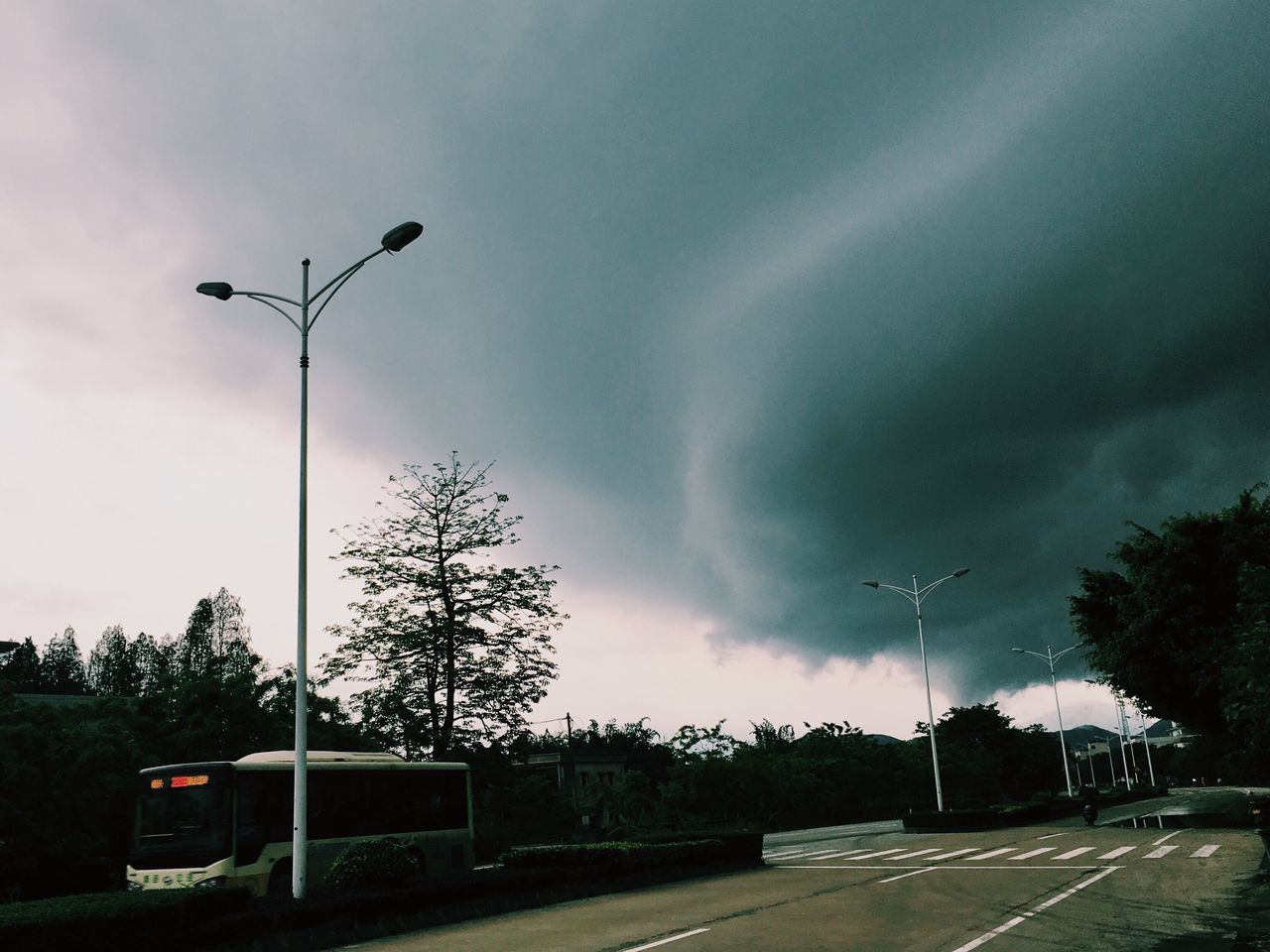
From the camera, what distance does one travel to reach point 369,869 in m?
15.9

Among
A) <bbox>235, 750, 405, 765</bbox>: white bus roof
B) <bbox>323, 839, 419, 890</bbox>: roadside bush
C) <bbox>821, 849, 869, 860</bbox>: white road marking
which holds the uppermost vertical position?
<bbox>235, 750, 405, 765</bbox>: white bus roof

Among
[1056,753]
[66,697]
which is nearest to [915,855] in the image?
[66,697]

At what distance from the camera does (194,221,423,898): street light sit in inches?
587

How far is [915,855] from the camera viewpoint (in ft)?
86.7

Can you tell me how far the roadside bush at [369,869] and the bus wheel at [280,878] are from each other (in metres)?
2.53

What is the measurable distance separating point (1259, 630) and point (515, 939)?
1608 cm

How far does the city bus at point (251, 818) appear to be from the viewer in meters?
17.6

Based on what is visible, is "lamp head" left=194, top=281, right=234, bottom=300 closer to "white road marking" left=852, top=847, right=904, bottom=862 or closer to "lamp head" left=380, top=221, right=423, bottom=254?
"lamp head" left=380, top=221, right=423, bottom=254

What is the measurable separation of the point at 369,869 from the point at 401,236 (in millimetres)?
10841

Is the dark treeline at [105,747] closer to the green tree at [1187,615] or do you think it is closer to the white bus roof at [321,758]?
the white bus roof at [321,758]

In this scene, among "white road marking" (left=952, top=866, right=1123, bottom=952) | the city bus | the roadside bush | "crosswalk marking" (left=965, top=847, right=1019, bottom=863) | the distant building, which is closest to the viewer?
"white road marking" (left=952, top=866, right=1123, bottom=952)

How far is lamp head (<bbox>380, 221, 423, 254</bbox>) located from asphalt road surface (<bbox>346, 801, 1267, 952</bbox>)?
36.8ft

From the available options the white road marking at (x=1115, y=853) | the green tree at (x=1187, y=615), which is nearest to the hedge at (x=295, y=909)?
the white road marking at (x=1115, y=853)

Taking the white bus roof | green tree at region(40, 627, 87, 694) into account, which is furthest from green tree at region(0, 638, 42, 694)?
the white bus roof
